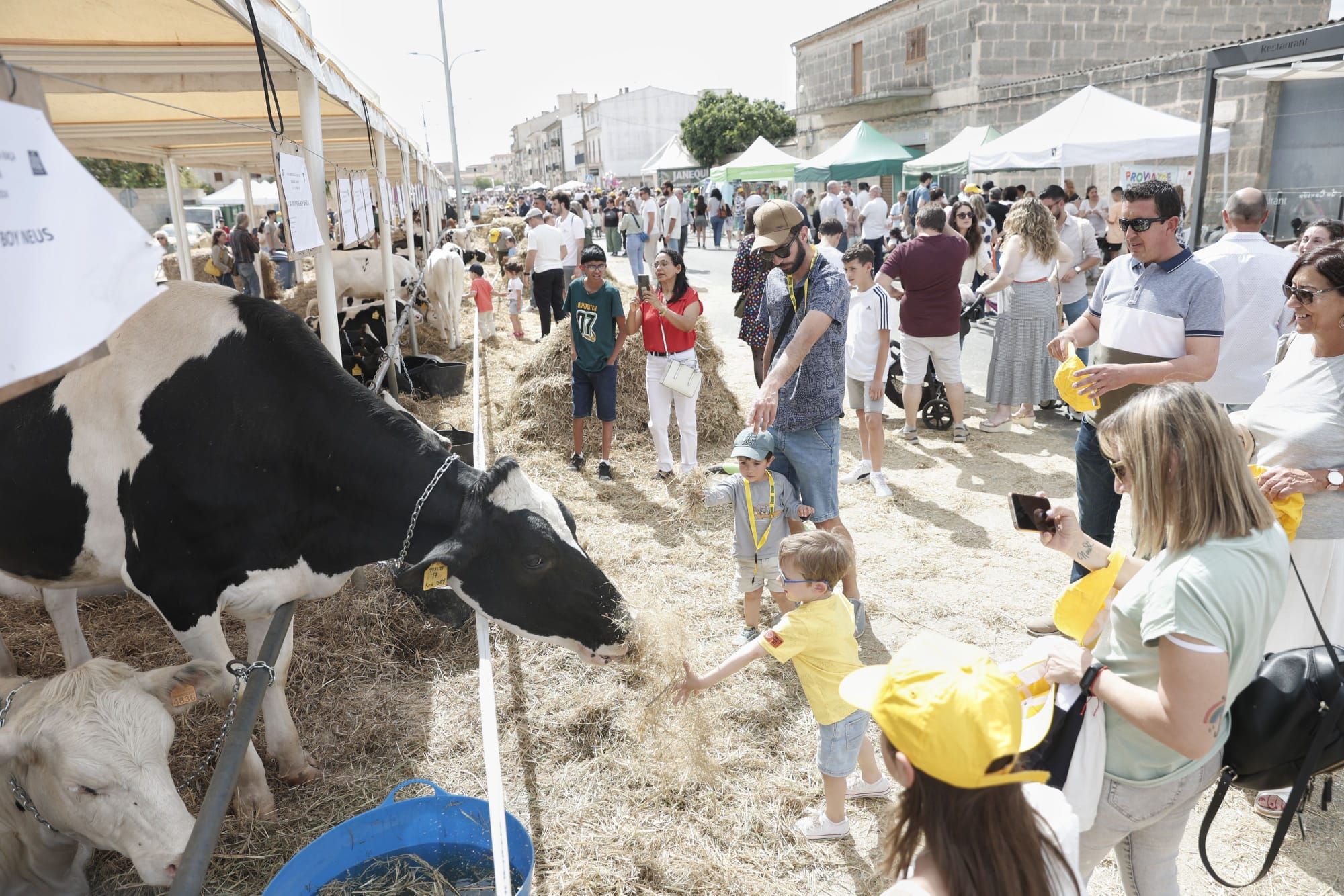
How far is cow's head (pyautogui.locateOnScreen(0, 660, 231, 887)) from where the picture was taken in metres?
2.27

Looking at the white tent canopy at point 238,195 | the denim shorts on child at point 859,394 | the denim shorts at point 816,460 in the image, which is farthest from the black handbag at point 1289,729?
the white tent canopy at point 238,195

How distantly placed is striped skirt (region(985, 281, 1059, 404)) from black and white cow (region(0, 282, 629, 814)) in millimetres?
5401

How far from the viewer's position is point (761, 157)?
23406mm

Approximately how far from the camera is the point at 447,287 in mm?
11773

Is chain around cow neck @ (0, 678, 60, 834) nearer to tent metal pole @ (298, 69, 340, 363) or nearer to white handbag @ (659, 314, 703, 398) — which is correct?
tent metal pole @ (298, 69, 340, 363)

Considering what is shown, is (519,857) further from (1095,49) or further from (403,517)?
(1095,49)

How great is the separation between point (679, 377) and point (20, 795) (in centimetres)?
449

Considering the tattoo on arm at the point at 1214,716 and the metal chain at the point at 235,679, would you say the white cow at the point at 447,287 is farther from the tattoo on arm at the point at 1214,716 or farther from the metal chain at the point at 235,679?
the tattoo on arm at the point at 1214,716

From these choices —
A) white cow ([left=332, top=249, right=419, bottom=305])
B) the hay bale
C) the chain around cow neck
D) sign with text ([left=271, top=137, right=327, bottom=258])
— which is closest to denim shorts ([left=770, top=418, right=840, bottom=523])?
sign with text ([left=271, top=137, right=327, bottom=258])

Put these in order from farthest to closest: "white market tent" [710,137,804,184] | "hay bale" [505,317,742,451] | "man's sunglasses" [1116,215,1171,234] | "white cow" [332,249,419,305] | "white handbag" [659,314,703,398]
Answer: "white market tent" [710,137,804,184] → "white cow" [332,249,419,305] → "hay bale" [505,317,742,451] → "white handbag" [659,314,703,398] → "man's sunglasses" [1116,215,1171,234]

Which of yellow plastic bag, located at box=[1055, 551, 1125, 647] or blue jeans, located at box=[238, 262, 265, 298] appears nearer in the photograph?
yellow plastic bag, located at box=[1055, 551, 1125, 647]

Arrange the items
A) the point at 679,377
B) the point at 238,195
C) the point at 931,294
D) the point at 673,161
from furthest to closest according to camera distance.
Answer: the point at 673,161 < the point at 238,195 < the point at 931,294 < the point at 679,377

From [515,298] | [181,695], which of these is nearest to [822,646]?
[181,695]

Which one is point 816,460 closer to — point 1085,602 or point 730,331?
point 1085,602
